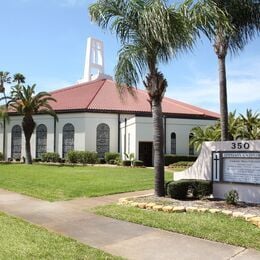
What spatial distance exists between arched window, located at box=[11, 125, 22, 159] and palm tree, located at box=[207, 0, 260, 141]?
33.0 metres

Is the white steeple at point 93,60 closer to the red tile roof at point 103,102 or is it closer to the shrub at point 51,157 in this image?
the red tile roof at point 103,102

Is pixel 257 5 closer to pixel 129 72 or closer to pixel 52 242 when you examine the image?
pixel 129 72

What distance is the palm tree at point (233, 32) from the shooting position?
14555 mm

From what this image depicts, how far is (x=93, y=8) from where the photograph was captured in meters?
13.8

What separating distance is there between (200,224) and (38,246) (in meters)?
3.68

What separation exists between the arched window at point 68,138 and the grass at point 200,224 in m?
30.2

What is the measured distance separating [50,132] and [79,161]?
6.54m

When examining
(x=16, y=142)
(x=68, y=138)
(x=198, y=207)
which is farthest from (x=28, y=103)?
(x=198, y=207)

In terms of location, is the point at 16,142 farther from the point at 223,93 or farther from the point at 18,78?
the point at 223,93

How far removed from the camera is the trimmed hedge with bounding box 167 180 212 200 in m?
12.9

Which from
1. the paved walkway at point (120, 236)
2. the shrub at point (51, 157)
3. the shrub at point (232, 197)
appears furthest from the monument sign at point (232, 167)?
the shrub at point (51, 157)

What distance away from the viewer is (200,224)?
30.5ft

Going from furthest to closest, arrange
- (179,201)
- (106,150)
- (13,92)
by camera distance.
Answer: (106,150) → (13,92) → (179,201)

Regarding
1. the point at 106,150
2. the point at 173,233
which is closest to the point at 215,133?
the point at 106,150
